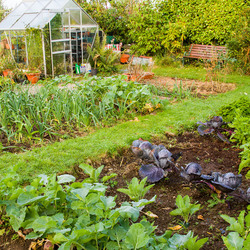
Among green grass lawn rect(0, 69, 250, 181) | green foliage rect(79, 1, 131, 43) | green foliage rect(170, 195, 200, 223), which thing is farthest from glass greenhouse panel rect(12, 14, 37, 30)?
green foliage rect(170, 195, 200, 223)

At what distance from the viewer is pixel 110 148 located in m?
3.48

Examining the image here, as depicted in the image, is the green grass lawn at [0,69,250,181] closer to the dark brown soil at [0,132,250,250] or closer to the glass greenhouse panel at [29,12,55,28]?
the dark brown soil at [0,132,250,250]

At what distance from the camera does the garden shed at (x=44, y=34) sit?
9.34 m

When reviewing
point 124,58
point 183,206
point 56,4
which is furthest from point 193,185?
point 124,58

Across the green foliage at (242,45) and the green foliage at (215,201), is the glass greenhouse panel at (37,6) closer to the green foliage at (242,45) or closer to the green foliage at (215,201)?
the green foliage at (242,45)

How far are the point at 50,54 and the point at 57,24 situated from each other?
1.04 meters

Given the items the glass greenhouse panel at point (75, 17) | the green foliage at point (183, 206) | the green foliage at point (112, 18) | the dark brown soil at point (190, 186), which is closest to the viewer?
the green foliage at point (183, 206)

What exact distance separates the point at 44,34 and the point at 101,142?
6.59 metres

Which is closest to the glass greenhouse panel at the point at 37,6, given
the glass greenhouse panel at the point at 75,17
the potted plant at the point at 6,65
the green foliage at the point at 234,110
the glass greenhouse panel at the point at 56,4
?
the glass greenhouse panel at the point at 56,4

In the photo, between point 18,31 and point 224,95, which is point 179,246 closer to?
point 224,95

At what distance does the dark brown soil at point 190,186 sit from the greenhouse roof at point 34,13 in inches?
279

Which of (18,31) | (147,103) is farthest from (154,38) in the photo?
(147,103)

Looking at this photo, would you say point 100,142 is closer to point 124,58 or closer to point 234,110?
point 234,110

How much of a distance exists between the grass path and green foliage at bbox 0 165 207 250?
48 centimetres
